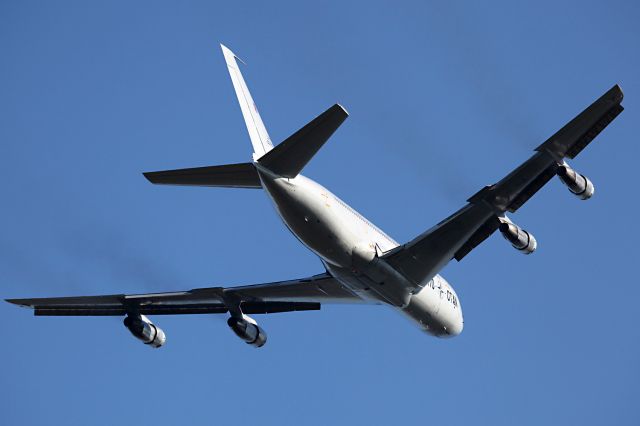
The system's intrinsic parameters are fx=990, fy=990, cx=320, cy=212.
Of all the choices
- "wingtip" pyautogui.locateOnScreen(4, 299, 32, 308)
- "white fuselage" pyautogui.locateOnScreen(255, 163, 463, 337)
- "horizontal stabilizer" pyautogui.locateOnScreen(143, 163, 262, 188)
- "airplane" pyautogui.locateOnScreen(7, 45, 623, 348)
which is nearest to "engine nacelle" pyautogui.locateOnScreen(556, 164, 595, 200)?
"airplane" pyautogui.locateOnScreen(7, 45, 623, 348)

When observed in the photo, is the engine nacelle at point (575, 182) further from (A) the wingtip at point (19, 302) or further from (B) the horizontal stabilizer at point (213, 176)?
(A) the wingtip at point (19, 302)

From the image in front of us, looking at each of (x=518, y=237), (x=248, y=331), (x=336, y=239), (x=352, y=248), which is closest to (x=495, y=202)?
(x=518, y=237)

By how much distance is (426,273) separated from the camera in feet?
104

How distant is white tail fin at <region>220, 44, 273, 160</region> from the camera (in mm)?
29234

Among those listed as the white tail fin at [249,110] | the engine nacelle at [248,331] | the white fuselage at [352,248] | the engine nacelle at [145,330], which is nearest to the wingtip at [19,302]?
the engine nacelle at [145,330]

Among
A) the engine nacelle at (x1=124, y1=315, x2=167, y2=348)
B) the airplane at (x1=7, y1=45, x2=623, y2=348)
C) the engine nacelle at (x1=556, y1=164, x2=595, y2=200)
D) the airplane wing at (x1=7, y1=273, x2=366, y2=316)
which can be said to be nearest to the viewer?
the airplane at (x1=7, y1=45, x2=623, y2=348)

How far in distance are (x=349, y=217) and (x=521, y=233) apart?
5.62m

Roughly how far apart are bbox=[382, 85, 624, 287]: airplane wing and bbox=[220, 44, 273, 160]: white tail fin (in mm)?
5132

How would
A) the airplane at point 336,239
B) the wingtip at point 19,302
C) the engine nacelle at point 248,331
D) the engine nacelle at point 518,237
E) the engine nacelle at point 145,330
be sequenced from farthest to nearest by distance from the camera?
the engine nacelle at point 248,331, the engine nacelle at point 145,330, the wingtip at point 19,302, the engine nacelle at point 518,237, the airplane at point 336,239

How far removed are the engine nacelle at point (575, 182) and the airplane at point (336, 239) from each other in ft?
0.11

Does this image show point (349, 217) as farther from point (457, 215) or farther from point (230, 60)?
point (230, 60)

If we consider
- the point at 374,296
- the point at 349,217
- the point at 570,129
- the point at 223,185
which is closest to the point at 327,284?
the point at 374,296

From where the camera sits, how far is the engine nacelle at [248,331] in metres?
35.1

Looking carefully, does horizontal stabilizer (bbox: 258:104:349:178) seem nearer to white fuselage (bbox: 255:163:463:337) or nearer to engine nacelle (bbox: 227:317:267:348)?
white fuselage (bbox: 255:163:463:337)
